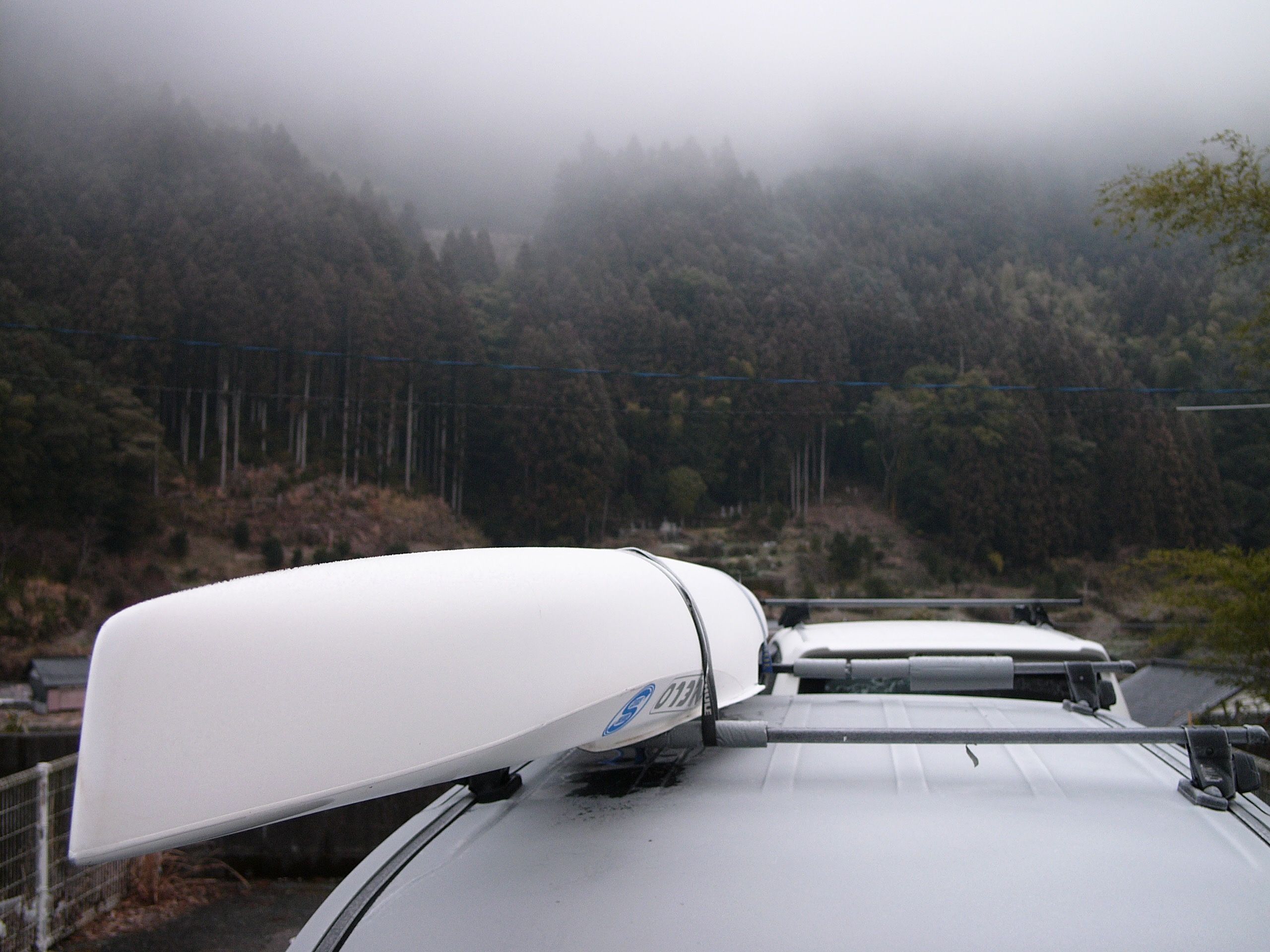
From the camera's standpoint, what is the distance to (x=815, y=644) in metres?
3.91

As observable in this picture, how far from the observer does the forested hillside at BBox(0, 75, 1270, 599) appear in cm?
1931

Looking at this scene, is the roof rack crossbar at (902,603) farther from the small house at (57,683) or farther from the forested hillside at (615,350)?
the forested hillside at (615,350)

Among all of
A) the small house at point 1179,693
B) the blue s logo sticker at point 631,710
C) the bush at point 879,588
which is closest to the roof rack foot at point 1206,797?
the blue s logo sticker at point 631,710

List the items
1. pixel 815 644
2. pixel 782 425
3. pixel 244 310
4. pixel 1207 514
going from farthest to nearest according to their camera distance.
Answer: pixel 244 310
pixel 782 425
pixel 1207 514
pixel 815 644

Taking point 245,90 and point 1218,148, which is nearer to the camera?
point 1218,148

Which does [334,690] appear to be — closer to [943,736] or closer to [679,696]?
[679,696]

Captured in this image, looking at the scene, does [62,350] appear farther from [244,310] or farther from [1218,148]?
[1218,148]

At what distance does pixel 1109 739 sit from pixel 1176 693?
840 centimetres

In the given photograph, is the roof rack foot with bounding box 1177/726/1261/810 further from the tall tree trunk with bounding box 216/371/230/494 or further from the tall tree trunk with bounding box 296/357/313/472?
the tall tree trunk with bounding box 216/371/230/494

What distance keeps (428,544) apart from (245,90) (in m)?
16.2

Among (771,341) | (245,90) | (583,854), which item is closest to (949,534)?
(771,341)

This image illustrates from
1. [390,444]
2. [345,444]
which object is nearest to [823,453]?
[390,444]

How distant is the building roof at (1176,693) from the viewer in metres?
7.44

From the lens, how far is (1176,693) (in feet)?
28.2
